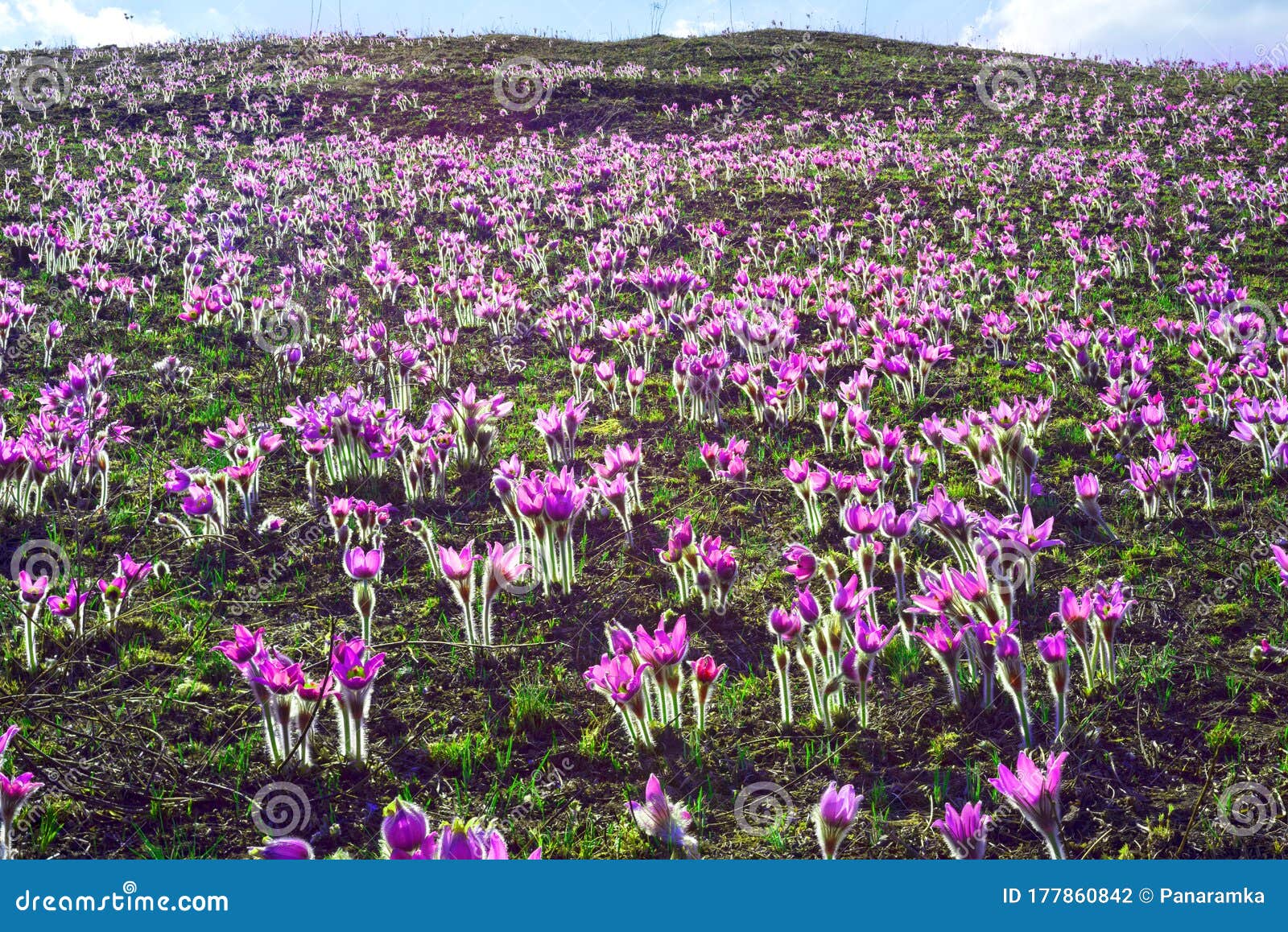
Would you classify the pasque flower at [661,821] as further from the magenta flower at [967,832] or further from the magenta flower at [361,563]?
the magenta flower at [361,563]

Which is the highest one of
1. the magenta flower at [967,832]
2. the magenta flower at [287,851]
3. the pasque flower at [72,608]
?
the pasque flower at [72,608]

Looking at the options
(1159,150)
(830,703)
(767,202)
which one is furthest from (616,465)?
(1159,150)

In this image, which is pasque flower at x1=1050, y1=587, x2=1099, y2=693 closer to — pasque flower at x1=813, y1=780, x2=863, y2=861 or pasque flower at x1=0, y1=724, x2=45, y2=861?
→ pasque flower at x1=813, y1=780, x2=863, y2=861

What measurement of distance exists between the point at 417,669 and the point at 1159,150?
22166mm

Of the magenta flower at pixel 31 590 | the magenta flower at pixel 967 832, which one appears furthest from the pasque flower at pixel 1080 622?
the magenta flower at pixel 31 590

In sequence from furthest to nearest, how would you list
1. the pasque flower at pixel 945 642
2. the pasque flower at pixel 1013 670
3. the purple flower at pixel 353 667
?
the pasque flower at pixel 945 642 → the pasque flower at pixel 1013 670 → the purple flower at pixel 353 667

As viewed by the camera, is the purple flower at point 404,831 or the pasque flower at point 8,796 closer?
the purple flower at point 404,831

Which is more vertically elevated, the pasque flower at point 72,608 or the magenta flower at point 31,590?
the magenta flower at point 31,590

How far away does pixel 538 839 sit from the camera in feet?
10.1

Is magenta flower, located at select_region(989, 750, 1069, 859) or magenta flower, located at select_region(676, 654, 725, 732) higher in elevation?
magenta flower, located at select_region(676, 654, 725, 732)

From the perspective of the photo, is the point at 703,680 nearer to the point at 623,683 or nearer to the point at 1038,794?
the point at 623,683

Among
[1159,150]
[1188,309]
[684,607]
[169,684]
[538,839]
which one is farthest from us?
[1159,150]

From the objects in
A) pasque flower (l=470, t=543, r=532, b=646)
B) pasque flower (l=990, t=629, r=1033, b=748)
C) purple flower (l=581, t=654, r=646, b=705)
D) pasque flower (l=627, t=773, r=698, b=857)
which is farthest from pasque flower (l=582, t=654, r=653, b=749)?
pasque flower (l=990, t=629, r=1033, b=748)

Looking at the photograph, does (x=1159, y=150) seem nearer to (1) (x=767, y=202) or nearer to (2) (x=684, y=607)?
(1) (x=767, y=202)
